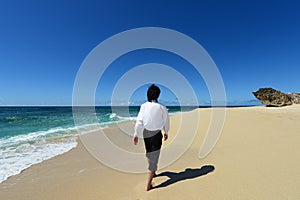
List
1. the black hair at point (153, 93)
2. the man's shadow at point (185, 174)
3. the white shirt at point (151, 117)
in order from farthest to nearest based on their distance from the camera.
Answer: the man's shadow at point (185, 174) < the black hair at point (153, 93) < the white shirt at point (151, 117)

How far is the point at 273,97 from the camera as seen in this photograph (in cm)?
2316

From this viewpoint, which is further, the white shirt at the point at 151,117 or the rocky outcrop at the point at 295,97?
the rocky outcrop at the point at 295,97

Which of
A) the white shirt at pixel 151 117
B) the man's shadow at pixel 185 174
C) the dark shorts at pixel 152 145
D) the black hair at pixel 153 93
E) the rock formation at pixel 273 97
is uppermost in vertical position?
the rock formation at pixel 273 97

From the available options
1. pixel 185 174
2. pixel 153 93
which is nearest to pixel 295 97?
pixel 185 174

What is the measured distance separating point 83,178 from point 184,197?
2.46 metres

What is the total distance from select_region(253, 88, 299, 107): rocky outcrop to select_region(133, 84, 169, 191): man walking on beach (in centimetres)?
2554

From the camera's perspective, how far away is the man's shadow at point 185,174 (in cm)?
330

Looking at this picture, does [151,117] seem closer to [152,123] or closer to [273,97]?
[152,123]

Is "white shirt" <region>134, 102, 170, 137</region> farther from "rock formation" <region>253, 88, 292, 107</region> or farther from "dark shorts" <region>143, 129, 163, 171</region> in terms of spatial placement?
"rock formation" <region>253, 88, 292, 107</region>

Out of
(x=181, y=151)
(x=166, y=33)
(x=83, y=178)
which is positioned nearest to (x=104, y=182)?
(x=83, y=178)

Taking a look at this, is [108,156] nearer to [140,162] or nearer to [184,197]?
[140,162]

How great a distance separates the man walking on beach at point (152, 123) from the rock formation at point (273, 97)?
25.5 metres

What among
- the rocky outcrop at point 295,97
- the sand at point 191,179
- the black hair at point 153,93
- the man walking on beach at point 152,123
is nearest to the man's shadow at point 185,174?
the sand at point 191,179

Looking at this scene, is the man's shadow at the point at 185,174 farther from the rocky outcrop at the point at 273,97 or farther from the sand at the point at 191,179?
the rocky outcrop at the point at 273,97
